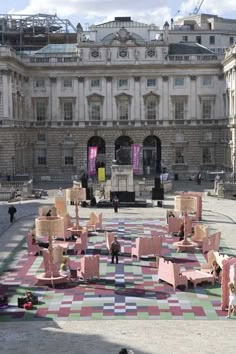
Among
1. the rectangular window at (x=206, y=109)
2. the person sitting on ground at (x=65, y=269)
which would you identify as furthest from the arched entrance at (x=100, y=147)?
the person sitting on ground at (x=65, y=269)

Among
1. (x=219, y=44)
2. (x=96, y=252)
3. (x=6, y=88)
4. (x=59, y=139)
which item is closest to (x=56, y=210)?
(x=96, y=252)

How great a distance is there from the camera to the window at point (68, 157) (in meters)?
78.6

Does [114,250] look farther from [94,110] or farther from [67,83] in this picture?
[67,83]

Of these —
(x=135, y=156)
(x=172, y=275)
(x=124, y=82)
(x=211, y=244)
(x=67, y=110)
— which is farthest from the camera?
(x=67, y=110)

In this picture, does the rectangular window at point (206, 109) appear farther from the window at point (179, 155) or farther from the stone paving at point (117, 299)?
the stone paving at point (117, 299)

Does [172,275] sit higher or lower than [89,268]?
lower

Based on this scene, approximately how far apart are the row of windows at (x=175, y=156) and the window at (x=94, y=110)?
468cm

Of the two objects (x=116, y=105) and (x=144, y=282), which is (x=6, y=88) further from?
(x=144, y=282)

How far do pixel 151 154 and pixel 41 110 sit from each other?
47.7ft

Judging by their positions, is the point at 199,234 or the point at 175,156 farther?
the point at 175,156

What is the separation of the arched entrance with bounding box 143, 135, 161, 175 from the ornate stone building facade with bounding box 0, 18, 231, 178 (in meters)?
0.91

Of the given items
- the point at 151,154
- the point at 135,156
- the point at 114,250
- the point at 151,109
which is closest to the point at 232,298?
the point at 114,250

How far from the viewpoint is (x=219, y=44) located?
101125 mm

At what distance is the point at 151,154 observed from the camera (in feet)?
268
